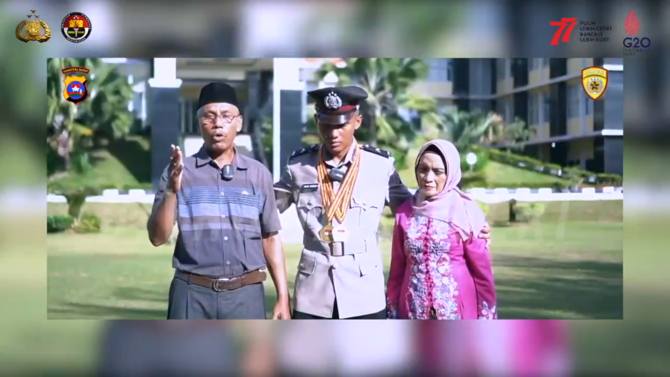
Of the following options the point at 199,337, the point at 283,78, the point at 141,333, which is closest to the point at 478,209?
the point at 283,78

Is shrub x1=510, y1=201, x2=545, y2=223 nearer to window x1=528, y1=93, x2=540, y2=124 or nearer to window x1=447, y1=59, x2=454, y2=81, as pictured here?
window x1=528, y1=93, x2=540, y2=124

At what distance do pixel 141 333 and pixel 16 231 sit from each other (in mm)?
863

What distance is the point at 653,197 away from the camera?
4199 mm

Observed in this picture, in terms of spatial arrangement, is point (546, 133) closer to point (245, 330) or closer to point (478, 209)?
point (478, 209)

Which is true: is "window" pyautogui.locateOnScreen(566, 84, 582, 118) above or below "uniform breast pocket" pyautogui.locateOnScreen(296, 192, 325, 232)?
above

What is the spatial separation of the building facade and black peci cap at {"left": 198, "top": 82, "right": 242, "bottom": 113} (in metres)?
0.97

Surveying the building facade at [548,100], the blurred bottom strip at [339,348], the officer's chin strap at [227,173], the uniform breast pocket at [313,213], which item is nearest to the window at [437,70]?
the building facade at [548,100]

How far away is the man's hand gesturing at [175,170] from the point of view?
411 cm

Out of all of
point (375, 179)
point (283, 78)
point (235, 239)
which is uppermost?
point (283, 78)

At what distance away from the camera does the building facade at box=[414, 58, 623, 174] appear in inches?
162

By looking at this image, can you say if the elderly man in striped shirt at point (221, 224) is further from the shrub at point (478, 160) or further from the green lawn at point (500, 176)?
the shrub at point (478, 160)

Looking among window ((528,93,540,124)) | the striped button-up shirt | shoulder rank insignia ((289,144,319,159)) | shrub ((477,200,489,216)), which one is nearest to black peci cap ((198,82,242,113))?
the striped button-up shirt

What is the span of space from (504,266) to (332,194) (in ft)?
3.26

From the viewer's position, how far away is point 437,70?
4.11 meters
